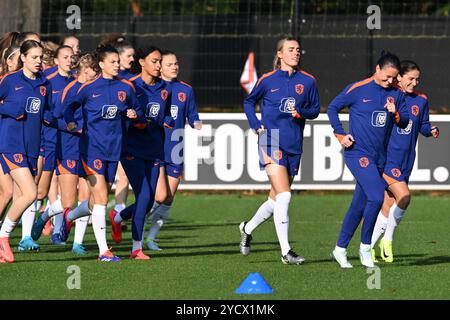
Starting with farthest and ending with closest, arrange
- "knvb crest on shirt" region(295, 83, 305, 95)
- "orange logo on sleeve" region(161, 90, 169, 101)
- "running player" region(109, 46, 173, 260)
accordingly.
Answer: "orange logo on sleeve" region(161, 90, 169, 101) → "running player" region(109, 46, 173, 260) → "knvb crest on shirt" region(295, 83, 305, 95)

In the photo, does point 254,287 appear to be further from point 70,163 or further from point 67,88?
point 70,163

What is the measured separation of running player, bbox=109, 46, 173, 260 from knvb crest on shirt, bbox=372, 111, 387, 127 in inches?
89.6

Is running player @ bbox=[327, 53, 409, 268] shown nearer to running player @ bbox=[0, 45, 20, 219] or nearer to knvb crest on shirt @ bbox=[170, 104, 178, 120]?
knvb crest on shirt @ bbox=[170, 104, 178, 120]

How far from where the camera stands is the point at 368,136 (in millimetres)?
11219

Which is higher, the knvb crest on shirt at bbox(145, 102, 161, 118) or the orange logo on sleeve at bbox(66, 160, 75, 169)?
the knvb crest on shirt at bbox(145, 102, 161, 118)

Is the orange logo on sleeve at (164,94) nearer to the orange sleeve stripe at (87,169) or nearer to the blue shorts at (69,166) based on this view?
the orange sleeve stripe at (87,169)

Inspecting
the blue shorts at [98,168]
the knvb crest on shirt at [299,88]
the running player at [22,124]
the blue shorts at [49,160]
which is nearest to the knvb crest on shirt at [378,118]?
the knvb crest on shirt at [299,88]

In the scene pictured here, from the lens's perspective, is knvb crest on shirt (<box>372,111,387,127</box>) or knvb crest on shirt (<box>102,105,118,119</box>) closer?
knvb crest on shirt (<box>372,111,387,127</box>)

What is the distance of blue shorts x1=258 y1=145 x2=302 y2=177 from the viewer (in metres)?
11.8

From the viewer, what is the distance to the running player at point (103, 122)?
11.7m

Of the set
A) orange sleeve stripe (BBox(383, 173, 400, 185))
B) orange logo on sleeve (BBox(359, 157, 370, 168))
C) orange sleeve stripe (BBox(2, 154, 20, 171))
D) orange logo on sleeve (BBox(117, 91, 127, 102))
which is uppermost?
orange logo on sleeve (BBox(117, 91, 127, 102))

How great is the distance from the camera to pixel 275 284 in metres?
10.1

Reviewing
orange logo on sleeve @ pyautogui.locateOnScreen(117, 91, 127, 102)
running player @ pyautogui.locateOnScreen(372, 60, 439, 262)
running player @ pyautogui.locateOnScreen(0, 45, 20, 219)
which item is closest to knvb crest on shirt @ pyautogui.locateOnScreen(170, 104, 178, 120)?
orange logo on sleeve @ pyautogui.locateOnScreen(117, 91, 127, 102)
